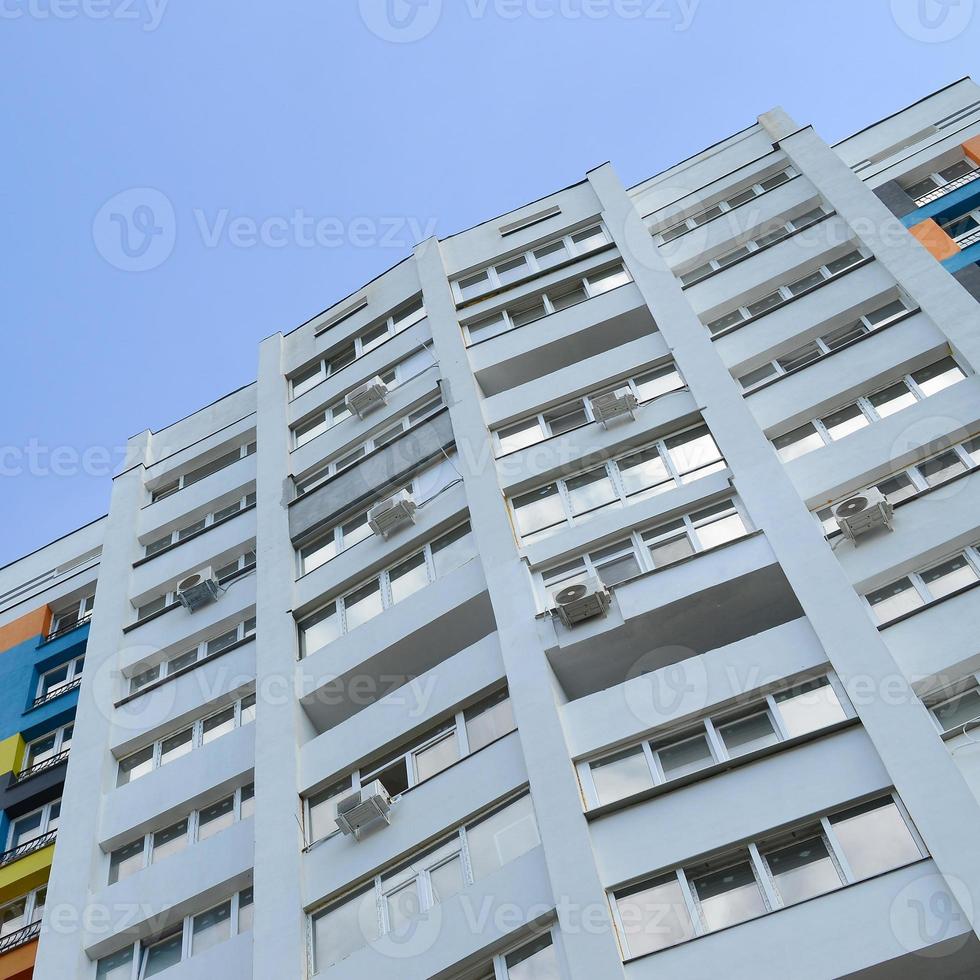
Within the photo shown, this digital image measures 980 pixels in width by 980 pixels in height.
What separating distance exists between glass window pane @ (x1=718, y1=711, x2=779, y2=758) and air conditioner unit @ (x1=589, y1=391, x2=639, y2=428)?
252 inches

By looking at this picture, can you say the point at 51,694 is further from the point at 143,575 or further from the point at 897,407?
the point at 897,407

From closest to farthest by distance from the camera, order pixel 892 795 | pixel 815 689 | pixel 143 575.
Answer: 1. pixel 892 795
2. pixel 815 689
3. pixel 143 575

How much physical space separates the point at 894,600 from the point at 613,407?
569 centimetres

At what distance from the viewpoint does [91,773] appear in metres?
19.1

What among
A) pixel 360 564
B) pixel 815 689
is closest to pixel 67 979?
pixel 360 564

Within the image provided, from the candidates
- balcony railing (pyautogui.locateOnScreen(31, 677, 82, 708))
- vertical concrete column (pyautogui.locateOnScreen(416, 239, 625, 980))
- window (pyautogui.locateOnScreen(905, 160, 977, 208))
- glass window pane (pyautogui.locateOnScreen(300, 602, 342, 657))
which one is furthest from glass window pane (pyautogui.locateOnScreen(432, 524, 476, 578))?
window (pyautogui.locateOnScreen(905, 160, 977, 208))

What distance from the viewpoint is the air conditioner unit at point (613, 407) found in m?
19.0

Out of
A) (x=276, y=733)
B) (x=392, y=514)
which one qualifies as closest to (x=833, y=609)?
(x=392, y=514)

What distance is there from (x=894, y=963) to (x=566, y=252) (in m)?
16.7

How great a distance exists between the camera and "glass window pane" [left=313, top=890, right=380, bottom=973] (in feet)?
47.0

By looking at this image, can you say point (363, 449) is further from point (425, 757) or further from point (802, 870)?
point (802, 870)

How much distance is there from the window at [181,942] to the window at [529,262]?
12.9 metres

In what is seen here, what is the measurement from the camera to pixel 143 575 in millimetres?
23156

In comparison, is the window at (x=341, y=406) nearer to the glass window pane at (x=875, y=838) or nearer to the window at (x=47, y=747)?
the window at (x=47, y=747)
